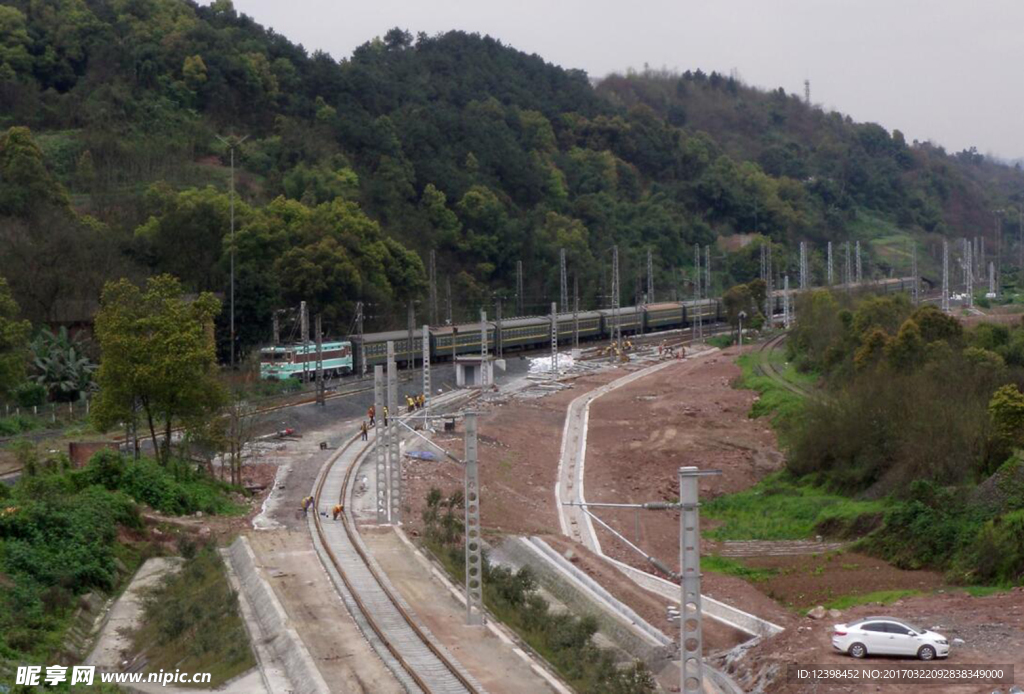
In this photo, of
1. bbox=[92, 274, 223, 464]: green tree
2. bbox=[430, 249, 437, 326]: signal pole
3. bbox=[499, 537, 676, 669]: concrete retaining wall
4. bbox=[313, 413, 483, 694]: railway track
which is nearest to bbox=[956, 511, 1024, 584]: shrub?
bbox=[499, 537, 676, 669]: concrete retaining wall

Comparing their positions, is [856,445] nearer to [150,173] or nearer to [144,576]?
[144,576]

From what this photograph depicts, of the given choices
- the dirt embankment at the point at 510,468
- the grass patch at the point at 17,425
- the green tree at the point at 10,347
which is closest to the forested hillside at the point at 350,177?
the grass patch at the point at 17,425

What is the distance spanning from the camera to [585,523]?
29969mm

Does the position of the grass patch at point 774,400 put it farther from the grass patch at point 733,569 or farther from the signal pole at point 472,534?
the signal pole at point 472,534

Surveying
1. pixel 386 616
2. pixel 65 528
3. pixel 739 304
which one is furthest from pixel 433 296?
pixel 386 616

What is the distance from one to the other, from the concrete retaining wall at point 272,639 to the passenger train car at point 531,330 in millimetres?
24276

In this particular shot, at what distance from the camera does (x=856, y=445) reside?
3297 centimetres

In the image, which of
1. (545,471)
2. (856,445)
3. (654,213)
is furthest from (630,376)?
(654,213)

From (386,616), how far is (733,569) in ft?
29.7

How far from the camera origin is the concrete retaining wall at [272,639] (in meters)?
16.6

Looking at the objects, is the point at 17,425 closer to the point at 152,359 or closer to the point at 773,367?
the point at 152,359

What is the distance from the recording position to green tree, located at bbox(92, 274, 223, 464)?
29.3 meters

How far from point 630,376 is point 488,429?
1897cm

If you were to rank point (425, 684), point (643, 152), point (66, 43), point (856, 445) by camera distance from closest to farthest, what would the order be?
point (425, 684)
point (856, 445)
point (66, 43)
point (643, 152)
